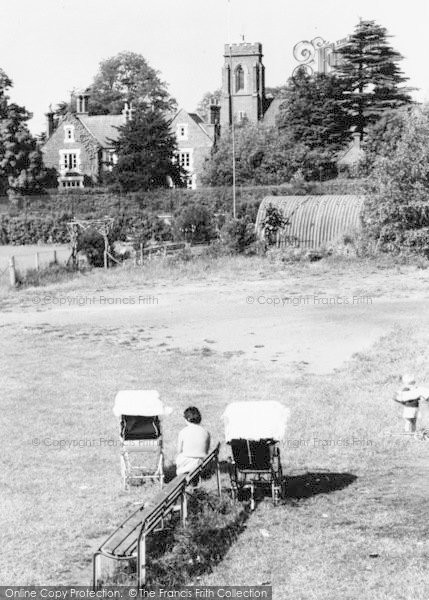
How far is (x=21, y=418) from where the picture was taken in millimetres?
17906

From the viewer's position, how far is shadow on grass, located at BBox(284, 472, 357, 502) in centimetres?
1300

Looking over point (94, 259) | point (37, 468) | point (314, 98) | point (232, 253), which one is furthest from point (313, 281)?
point (314, 98)

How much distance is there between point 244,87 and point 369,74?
23.7 metres

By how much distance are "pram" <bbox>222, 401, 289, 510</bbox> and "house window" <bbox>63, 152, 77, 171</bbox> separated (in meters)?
78.7

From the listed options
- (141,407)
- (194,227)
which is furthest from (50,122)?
(141,407)

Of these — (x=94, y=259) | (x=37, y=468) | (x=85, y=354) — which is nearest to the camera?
(x=37, y=468)

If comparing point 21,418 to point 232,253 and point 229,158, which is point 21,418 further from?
point 229,158

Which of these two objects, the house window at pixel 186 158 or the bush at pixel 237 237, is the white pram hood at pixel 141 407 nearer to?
the bush at pixel 237 237

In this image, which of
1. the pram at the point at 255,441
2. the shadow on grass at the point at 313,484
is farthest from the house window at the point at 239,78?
the pram at the point at 255,441

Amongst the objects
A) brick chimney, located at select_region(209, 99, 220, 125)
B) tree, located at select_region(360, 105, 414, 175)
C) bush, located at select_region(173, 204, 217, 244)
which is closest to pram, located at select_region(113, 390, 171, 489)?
bush, located at select_region(173, 204, 217, 244)

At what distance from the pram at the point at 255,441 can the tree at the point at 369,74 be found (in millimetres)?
70044

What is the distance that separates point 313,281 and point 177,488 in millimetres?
26792

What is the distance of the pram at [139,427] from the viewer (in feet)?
44.9

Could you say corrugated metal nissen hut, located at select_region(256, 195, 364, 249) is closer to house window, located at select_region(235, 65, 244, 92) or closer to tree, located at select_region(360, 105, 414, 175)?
tree, located at select_region(360, 105, 414, 175)
